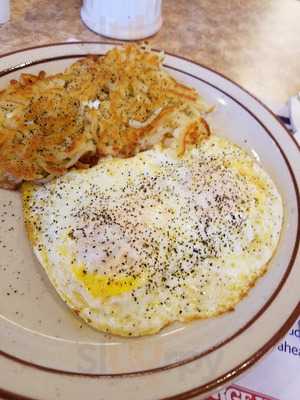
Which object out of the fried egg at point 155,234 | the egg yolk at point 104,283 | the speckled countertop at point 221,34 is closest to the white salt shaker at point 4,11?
the speckled countertop at point 221,34

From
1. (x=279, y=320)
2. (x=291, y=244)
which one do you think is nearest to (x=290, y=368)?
(x=279, y=320)

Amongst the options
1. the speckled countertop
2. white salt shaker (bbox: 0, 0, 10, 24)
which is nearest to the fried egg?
the speckled countertop

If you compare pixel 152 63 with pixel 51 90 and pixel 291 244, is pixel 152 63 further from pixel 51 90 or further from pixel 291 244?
pixel 291 244

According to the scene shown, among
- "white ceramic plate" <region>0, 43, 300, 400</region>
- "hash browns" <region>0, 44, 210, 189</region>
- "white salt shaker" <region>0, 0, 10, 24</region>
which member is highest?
"white salt shaker" <region>0, 0, 10, 24</region>

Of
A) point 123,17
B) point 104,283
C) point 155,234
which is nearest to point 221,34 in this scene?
point 123,17

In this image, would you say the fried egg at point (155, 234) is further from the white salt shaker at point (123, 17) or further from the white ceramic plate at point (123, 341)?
the white salt shaker at point (123, 17)

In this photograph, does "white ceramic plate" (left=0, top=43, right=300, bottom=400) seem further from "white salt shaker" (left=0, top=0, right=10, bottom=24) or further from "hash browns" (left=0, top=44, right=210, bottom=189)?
"white salt shaker" (left=0, top=0, right=10, bottom=24)

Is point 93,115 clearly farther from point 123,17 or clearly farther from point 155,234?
point 123,17
